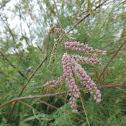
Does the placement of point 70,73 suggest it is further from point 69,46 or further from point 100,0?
point 100,0

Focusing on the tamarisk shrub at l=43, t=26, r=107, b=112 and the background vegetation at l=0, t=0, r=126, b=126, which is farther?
the background vegetation at l=0, t=0, r=126, b=126

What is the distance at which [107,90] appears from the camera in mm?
933

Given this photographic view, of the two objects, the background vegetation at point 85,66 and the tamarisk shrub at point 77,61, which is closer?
the tamarisk shrub at point 77,61

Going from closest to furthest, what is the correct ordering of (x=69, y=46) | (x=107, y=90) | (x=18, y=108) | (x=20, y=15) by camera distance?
(x=69, y=46), (x=107, y=90), (x=18, y=108), (x=20, y=15)

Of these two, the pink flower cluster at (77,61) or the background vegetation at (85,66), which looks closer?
the pink flower cluster at (77,61)

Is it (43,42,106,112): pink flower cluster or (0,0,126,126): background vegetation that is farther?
(0,0,126,126): background vegetation

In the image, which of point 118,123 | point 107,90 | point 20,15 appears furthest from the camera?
point 20,15

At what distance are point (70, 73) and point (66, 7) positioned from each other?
44 cm

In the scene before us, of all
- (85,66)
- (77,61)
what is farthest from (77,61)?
(85,66)

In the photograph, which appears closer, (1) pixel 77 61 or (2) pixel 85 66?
(1) pixel 77 61

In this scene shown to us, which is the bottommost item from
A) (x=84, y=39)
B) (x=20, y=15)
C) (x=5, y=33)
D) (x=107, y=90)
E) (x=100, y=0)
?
(x=107, y=90)

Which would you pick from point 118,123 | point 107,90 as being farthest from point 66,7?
point 118,123

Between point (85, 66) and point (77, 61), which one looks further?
point (85, 66)

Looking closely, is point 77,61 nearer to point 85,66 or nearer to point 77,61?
point 77,61
